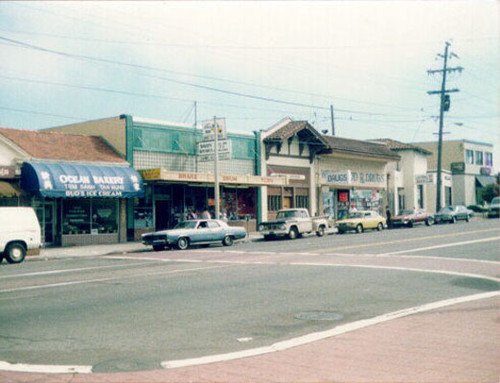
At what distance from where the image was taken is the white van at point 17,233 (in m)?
20.8

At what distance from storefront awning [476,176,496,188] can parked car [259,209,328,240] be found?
48.2 metres

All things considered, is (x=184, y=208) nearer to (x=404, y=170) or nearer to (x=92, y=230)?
(x=92, y=230)

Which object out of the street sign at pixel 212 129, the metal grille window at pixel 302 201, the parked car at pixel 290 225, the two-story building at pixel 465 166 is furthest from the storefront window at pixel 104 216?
the two-story building at pixel 465 166

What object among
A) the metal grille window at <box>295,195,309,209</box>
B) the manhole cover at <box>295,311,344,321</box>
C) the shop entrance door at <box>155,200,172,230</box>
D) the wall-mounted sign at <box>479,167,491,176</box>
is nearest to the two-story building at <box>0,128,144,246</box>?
the shop entrance door at <box>155,200,172,230</box>

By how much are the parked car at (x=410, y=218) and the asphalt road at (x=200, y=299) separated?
23185 mm

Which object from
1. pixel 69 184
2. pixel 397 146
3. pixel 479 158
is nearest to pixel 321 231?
pixel 69 184

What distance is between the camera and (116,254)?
2562 cm

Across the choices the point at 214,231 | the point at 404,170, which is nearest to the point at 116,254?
the point at 214,231

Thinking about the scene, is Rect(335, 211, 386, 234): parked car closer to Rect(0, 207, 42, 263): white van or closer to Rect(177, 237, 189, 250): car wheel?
Rect(177, 237, 189, 250): car wheel

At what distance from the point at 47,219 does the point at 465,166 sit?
5725 centimetres

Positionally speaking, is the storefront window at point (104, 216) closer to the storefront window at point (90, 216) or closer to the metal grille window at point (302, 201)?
the storefront window at point (90, 216)

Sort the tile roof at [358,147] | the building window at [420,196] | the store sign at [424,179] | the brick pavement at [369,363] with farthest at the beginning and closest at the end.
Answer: the building window at [420,196] < the store sign at [424,179] < the tile roof at [358,147] < the brick pavement at [369,363]

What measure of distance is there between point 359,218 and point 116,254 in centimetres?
1816

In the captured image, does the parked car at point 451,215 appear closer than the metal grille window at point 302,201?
No
